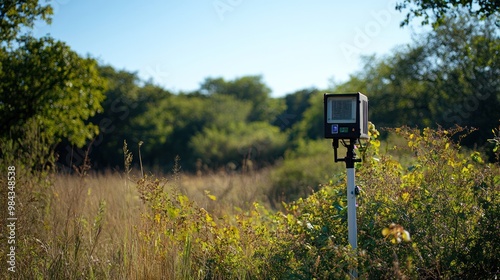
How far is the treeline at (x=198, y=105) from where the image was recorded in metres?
11.9

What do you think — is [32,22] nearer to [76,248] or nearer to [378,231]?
[76,248]

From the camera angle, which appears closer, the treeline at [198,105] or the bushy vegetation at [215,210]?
the bushy vegetation at [215,210]

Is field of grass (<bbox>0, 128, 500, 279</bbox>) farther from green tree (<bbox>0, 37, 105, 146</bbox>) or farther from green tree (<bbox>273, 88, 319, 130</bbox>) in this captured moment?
green tree (<bbox>273, 88, 319, 130</bbox>)

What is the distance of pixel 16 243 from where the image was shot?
528cm

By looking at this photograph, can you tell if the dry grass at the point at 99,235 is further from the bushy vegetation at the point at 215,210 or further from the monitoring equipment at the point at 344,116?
the monitoring equipment at the point at 344,116

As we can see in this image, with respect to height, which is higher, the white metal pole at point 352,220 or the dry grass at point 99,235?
the white metal pole at point 352,220

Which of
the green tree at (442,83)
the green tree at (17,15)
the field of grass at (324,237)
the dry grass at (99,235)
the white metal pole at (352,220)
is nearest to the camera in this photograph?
the white metal pole at (352,220)

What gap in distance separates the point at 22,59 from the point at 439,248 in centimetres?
1048

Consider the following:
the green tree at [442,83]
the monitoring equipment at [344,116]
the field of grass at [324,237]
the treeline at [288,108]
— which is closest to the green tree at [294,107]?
the treeline at [288,108]

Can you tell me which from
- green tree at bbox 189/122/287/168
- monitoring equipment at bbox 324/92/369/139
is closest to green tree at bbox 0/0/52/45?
monitoring equipment at bbox 324/92/369/139

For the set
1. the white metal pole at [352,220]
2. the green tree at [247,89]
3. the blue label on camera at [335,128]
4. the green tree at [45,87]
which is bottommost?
the white metal pole at [352,220]

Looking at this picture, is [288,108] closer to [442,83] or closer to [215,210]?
[442,83]

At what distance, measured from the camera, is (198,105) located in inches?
1607

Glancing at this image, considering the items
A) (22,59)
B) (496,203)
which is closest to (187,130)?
(22,59)
